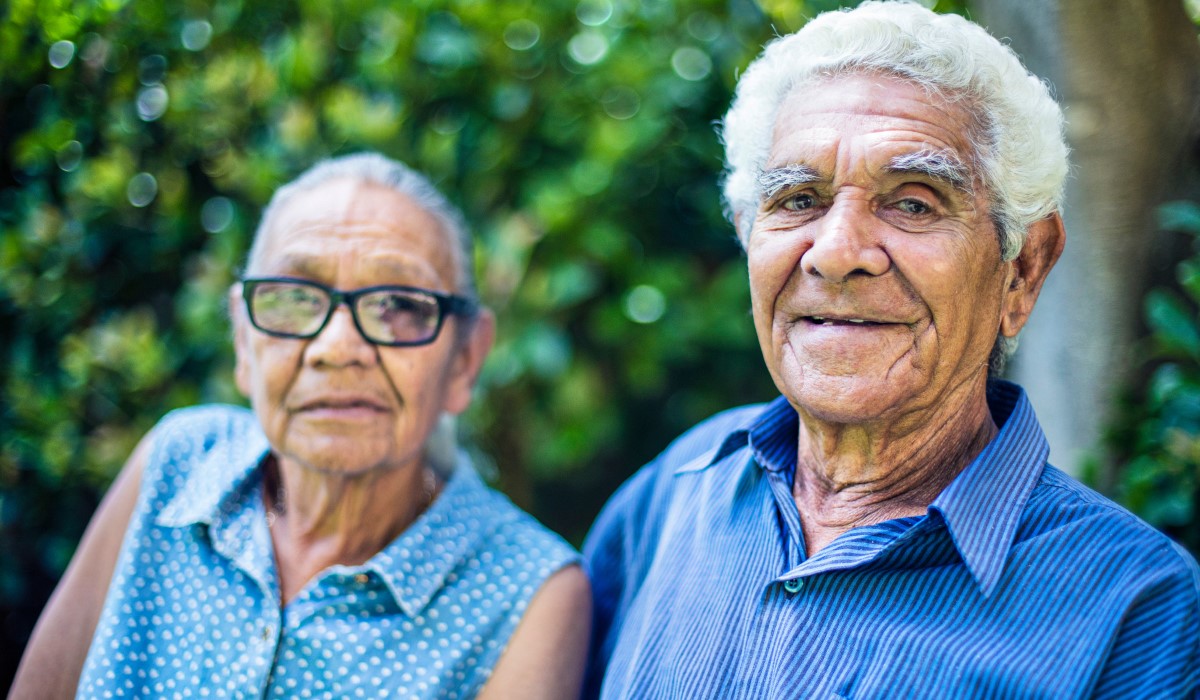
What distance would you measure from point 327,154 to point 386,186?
0.72m

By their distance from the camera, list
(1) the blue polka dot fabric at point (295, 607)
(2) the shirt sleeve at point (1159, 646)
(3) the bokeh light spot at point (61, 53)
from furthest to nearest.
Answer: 1. (3) the bokeh light spot at point (61, 53)
2. (1) the blue polka dot fabric at point (295, 607)
3. (2) the shirt sleeve at point (1159, 646)

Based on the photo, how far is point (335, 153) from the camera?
2.79m

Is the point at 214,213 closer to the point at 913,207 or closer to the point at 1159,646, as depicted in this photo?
the point at 913,207

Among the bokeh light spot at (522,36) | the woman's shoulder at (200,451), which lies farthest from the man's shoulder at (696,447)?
the bokeh light spot at (522,36)

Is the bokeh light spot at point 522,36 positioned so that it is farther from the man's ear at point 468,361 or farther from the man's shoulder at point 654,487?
the man's shoulder at point 654,487

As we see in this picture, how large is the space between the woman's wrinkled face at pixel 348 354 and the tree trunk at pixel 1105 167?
1.52 meters

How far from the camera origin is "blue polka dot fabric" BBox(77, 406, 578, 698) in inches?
72.2

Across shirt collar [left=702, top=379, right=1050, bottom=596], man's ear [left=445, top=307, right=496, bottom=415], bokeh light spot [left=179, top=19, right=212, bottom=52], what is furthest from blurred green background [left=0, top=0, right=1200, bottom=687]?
shirt collar [left=702, top=379, right=1050, bottom=596]

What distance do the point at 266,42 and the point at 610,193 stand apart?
4.19ft

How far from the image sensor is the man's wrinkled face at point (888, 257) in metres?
1.50

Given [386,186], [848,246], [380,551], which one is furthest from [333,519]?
[848,246]

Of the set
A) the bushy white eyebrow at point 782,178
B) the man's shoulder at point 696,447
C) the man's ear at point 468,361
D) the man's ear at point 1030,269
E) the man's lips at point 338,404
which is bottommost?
the man's shoulder at point 696,447

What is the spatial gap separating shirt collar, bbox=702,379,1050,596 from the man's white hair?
32 cm

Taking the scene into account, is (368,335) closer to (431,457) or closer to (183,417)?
(431,457)
